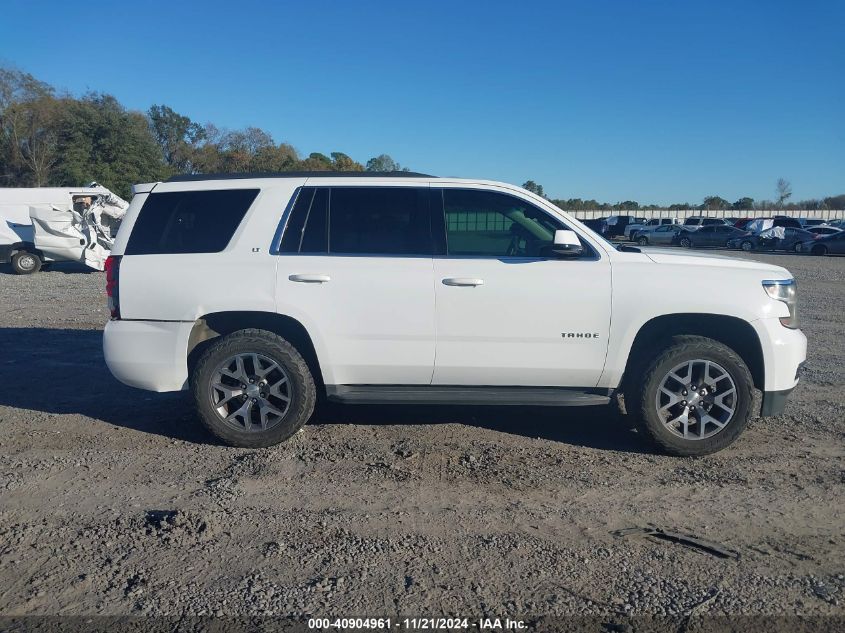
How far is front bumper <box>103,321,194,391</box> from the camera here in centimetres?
536

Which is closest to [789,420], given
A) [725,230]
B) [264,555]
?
[264,555]

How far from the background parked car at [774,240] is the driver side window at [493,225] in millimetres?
33104

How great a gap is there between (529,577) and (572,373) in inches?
81.5

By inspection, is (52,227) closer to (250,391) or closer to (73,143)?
(250,391)

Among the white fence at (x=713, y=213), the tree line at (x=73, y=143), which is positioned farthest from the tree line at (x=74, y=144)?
the white fence at (x=713, y=213)

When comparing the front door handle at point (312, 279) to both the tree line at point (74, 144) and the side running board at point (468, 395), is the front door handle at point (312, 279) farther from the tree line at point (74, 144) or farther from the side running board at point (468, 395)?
the tree line at point (74, 144)

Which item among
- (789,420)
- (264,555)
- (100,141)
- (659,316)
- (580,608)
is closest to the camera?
(580,608)

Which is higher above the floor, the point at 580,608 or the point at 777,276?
the point at 777,276

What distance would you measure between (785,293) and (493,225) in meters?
2.25

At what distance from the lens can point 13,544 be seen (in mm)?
3875

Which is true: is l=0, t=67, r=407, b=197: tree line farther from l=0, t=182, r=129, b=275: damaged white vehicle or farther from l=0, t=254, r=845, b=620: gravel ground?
l=0, t=254, r=845, b=620: gravel ground

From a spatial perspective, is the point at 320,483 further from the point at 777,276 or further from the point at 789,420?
the point at 789,420

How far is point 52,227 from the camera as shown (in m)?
19.5

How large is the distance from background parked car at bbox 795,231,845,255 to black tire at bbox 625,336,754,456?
105 ft
